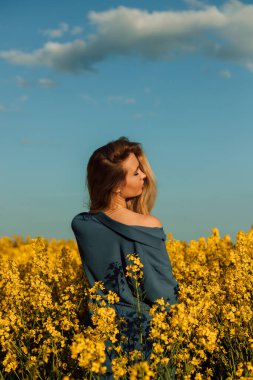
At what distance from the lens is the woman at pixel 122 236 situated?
398cm

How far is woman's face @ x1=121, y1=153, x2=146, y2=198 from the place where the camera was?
13.9 feet

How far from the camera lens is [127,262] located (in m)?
4.00

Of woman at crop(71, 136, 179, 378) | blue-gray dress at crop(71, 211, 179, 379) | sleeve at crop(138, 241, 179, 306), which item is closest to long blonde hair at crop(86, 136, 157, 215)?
woman at crop(71, 136, 179, 378)

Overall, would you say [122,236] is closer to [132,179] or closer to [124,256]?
[124,256]

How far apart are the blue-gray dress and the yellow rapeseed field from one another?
0.09 meters

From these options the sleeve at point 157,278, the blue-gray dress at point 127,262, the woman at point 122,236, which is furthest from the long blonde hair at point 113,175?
the sleeve at point 157,278

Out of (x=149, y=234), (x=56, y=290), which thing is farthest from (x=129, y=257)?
(x=56, y=290)

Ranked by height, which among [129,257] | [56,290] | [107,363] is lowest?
[107,363]

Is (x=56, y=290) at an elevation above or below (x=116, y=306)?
above

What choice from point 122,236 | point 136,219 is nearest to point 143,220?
point 136,219

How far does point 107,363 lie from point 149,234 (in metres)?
0.95

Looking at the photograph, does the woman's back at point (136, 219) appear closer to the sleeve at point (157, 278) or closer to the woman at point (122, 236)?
the woman at point (122, 236)

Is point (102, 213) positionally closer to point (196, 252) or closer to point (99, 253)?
point (99, 253)

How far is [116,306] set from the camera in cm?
405
